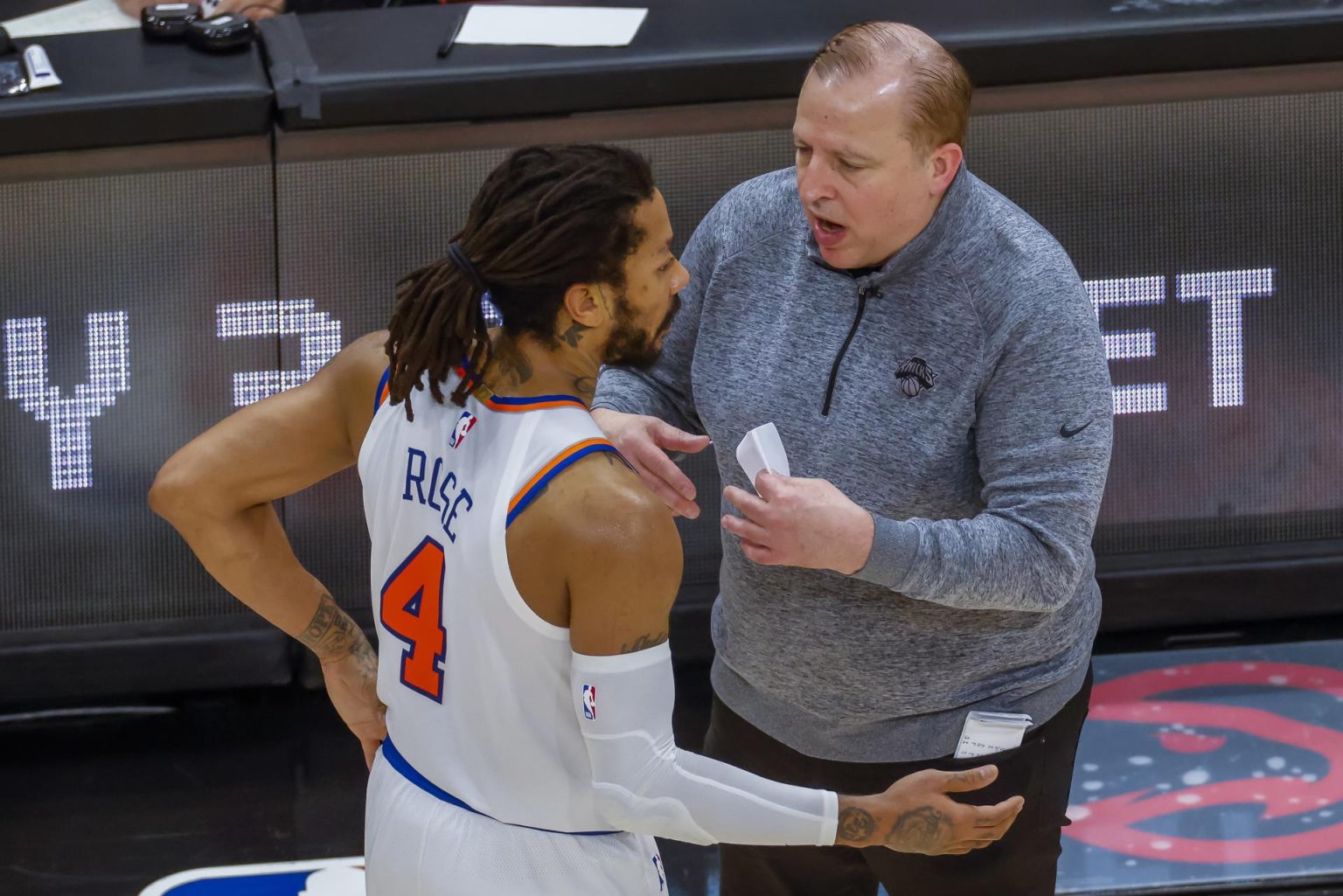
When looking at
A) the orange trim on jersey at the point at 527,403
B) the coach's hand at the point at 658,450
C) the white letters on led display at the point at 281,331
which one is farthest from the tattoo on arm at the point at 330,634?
the white letters on led display at the point at 281,331

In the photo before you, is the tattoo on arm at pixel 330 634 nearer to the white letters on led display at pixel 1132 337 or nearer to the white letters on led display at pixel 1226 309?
the white letters on led display at pixel 1132 337

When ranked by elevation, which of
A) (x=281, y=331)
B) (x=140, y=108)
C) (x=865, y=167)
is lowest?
(x=281, y=331)

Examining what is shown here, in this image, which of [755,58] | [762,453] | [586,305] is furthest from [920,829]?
[755,58]

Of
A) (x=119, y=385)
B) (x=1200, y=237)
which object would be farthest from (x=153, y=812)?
(x=1200, y=237)

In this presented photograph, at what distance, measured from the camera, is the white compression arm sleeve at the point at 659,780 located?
1478 mm

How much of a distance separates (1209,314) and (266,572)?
238cm

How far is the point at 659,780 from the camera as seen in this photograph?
1506 millimetres

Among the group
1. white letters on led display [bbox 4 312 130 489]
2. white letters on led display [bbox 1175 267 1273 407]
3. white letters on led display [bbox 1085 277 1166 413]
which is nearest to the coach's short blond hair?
white letters on led display [bbox 1085 277 1166 413]

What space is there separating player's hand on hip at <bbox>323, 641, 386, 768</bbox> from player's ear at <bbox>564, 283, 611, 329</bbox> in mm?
634

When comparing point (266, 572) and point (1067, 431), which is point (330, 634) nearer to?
point (266, 572)

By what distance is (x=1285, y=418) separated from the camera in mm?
3527

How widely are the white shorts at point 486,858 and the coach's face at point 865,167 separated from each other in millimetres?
785

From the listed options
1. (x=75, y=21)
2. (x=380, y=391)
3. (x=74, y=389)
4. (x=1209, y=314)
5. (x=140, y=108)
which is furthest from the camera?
(x=75, y=21)

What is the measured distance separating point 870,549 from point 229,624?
6.94ft
